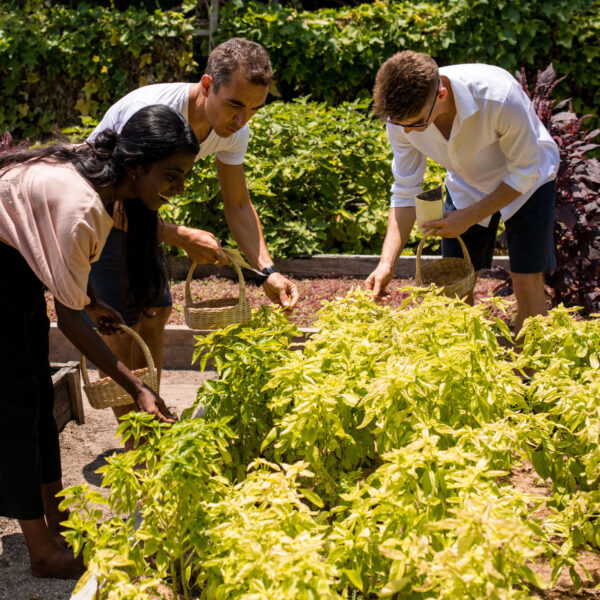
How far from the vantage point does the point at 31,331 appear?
97.0 inches

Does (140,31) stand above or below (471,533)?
above

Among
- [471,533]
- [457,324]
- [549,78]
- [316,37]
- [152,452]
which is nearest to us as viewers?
[471,533]

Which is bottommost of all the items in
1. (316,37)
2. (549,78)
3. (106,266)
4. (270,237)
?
(270,237)

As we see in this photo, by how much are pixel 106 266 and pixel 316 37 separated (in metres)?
5.87

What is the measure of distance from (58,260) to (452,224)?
1725mm

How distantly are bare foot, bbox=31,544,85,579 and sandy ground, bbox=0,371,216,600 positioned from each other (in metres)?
0.03

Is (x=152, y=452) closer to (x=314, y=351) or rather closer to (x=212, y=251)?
(x=314, y=351)

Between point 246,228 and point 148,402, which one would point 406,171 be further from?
point 148,402

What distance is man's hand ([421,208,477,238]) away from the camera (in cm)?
298

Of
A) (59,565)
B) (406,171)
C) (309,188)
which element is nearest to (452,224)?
(406,171)

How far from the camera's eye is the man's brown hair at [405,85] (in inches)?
106

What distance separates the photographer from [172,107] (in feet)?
8.65

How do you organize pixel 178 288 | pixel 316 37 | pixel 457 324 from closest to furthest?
pixel 457 324 → pixel 178 288 → pixel 316 37

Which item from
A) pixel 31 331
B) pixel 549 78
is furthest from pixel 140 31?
pixel 31 331
